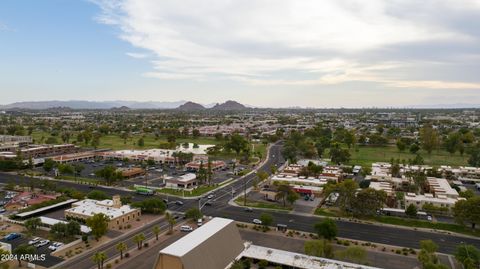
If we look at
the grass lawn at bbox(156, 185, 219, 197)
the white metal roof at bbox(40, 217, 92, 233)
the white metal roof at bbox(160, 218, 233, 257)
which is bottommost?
the grass lawn at bbox(156, 185, 219, 197)

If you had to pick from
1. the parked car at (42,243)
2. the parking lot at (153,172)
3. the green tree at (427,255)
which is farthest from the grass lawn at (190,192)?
the green tree at (427,255)

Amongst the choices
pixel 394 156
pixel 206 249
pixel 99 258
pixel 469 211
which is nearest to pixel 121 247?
pixel 99 258

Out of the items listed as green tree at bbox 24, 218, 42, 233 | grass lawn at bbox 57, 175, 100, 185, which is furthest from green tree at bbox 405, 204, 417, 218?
grass lawn at bbox 57, 175, 100, 185

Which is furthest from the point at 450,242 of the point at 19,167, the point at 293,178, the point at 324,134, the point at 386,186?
the point at 324,134

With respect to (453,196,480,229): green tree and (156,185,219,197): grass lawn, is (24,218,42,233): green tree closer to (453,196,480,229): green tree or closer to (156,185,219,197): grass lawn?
(156,185,219,197): grass lawn

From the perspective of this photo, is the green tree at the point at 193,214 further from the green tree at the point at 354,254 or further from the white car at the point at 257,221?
the green tree at the point at 354,254

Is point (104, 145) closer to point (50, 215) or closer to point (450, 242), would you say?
point (50, 215)

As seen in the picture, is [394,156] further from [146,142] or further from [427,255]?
[146,142]

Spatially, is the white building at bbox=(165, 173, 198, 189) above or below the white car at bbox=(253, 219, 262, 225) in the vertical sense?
above
